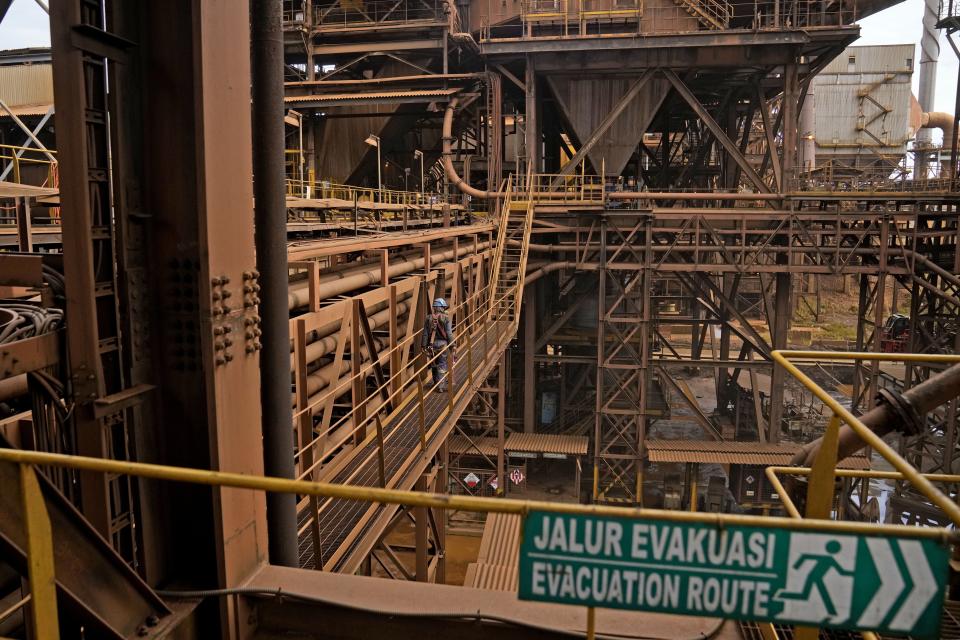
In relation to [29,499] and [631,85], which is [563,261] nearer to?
[631,85]

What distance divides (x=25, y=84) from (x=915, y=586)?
3841 centimetres

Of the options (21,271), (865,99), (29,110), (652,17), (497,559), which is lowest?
(497,559)

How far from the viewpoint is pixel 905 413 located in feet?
15.8

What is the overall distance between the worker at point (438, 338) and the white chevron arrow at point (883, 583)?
775 cm

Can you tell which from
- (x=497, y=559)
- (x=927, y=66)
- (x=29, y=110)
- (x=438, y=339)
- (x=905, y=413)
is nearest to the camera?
(x=905, y=413)

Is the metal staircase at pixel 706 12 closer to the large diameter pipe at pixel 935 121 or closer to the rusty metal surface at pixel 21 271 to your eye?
the rusty metal surface at pixel 21 271

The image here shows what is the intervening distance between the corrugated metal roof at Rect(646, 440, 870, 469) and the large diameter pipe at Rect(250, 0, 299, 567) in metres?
14.5

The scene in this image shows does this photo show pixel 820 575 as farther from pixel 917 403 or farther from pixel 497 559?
pixel 497 559

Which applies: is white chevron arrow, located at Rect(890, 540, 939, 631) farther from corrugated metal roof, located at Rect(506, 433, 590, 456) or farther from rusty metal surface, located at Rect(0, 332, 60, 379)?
corrugated metal roof, located at Rect(506, 433, 590, 456)

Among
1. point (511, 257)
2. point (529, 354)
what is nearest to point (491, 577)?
point (511, 257)

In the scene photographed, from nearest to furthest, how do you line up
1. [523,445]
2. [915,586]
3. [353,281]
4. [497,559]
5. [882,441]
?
1. [915,586]
2. [882,441]
3. [353,281]
4. [497,559]
5. [523,445]

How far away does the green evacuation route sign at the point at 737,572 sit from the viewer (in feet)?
8.12

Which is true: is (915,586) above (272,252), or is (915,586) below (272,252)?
below

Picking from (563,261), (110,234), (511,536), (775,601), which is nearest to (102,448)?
(110,234)
